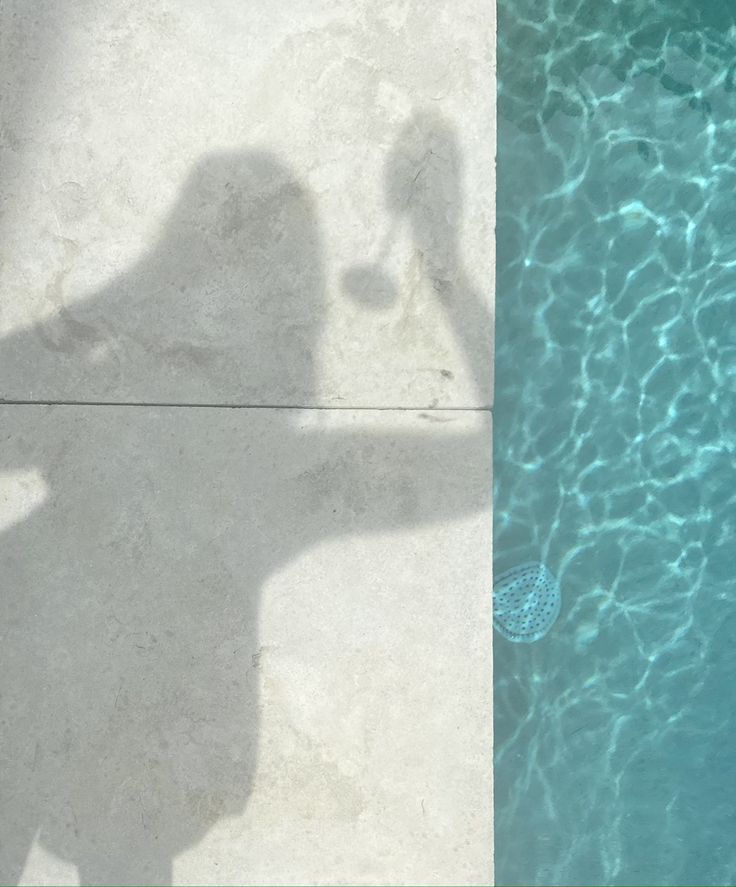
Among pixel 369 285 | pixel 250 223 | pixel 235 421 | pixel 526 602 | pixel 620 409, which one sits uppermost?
pixel 250 223

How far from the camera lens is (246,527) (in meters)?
3.58

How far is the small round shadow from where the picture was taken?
3.57 meters

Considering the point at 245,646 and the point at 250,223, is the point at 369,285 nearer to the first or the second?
the point at 250,223

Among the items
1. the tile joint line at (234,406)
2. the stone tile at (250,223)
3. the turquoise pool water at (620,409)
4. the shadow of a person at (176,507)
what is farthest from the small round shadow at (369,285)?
the turquoise pool water at (620,409)

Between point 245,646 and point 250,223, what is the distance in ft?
5.45

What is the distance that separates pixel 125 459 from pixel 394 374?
111 cm

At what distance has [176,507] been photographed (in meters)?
3.60

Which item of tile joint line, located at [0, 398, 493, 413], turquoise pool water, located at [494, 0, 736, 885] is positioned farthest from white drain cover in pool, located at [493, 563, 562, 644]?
tile joint line, located at [0, 398, 493, 413]

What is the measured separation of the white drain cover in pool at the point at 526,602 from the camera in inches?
173

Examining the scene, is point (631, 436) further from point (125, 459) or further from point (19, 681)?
point (19, 681)

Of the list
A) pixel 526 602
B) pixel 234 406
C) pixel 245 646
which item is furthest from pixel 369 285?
pixel 526 602

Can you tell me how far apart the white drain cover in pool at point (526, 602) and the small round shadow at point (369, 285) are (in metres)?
1.59

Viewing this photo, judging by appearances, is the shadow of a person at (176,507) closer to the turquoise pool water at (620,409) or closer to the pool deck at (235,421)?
the pool deck at (235,421)

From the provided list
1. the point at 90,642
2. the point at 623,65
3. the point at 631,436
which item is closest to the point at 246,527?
the point at 90,642
